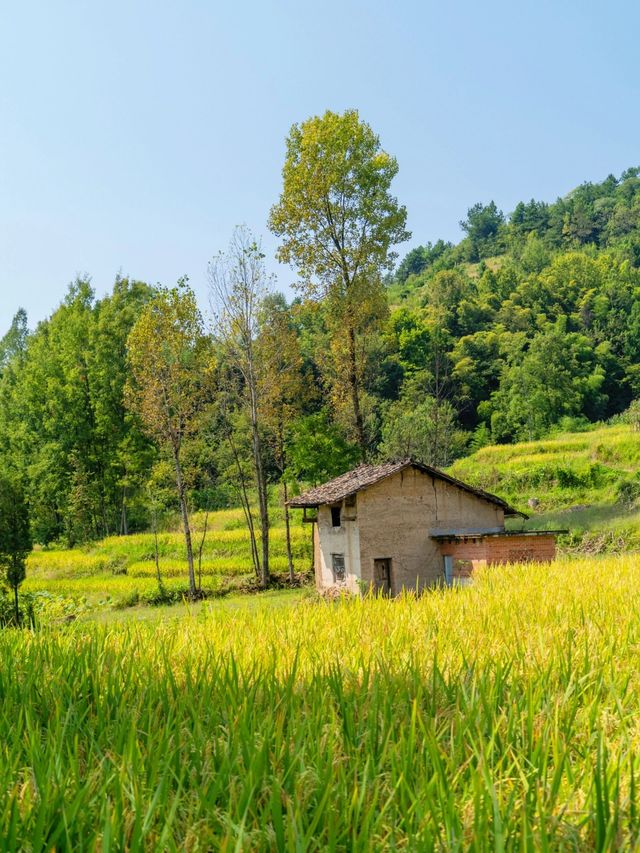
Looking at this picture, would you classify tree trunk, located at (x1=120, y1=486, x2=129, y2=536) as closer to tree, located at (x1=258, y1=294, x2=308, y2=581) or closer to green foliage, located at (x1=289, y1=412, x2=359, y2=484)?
tree, located at (x1=258, y1=294, x2=308, y2=581)

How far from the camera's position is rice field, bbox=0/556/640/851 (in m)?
1.82

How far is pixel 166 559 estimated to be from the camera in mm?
33812

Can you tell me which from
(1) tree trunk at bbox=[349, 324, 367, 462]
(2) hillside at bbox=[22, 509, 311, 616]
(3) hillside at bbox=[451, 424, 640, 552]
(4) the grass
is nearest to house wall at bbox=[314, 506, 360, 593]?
(1) tree trunk at bbox=[349, 324, 367, 462]

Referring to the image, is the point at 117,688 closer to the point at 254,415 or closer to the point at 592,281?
the point at 254,415

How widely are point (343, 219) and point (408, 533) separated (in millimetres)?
11229

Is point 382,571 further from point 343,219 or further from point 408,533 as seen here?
point 343,219

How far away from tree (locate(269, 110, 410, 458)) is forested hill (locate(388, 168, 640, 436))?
2618 centimetres

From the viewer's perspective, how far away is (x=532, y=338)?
217 feet

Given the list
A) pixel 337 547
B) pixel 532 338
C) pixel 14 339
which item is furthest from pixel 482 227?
pixel 337 547

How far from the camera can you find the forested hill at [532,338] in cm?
5741

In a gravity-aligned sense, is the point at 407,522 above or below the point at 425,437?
below

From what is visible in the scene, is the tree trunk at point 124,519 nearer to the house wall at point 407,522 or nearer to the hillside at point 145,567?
the hillside at point 145,567

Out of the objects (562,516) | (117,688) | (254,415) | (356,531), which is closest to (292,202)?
(254,415)

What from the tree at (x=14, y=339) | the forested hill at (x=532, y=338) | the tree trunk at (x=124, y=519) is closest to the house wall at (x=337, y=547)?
the tree trunk at (x=124, y=519)
